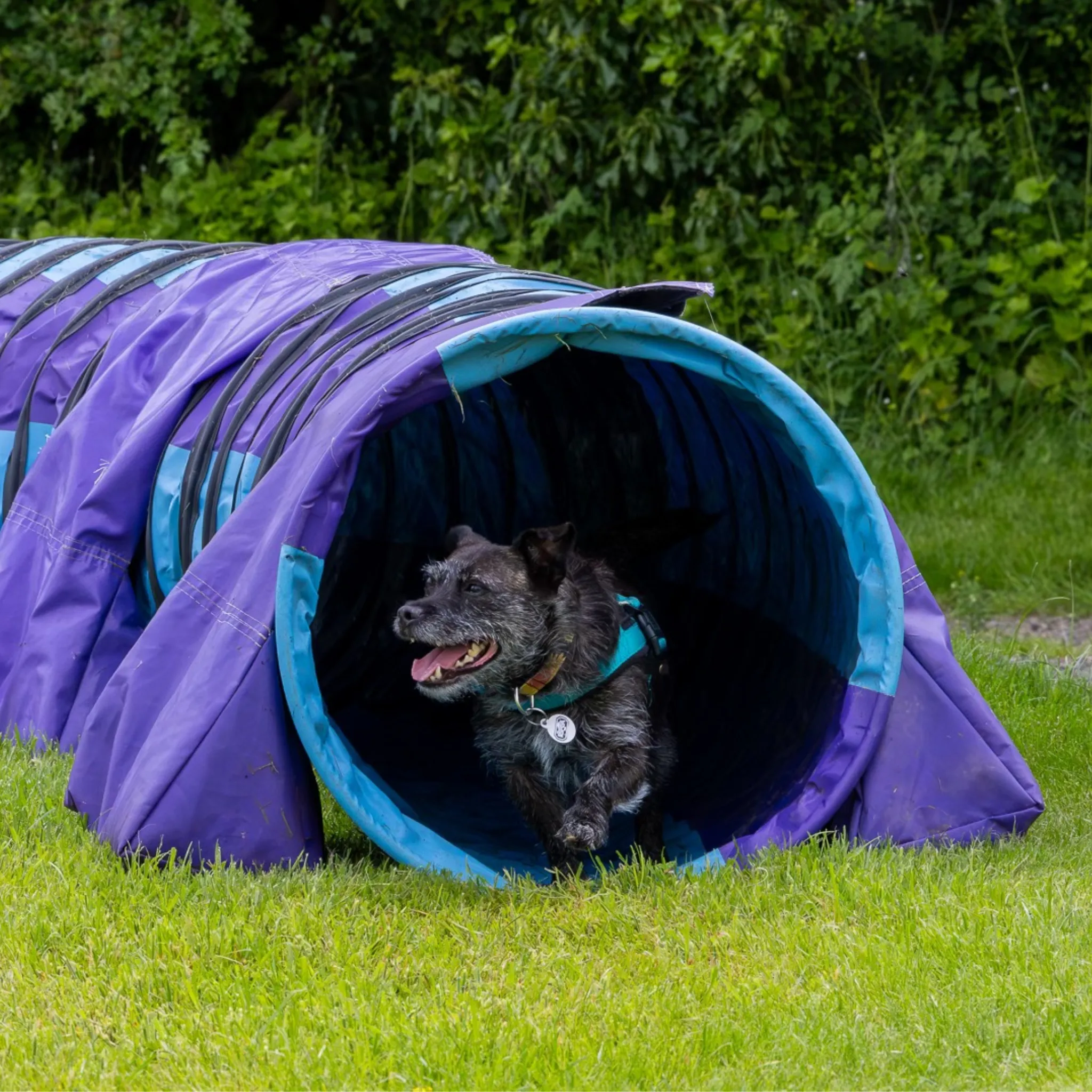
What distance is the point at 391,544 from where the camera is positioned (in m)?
6.04

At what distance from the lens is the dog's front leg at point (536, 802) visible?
446 centimetres

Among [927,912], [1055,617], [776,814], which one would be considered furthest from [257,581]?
[1055,617]

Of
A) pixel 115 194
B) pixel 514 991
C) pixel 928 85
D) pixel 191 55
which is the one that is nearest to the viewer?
pixel 514 991

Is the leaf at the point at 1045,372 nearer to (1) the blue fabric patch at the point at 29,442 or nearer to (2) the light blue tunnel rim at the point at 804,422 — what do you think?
(2) the light blue tunnel rim at the point at 804,422

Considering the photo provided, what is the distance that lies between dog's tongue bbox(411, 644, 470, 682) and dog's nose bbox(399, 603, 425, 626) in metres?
0.17

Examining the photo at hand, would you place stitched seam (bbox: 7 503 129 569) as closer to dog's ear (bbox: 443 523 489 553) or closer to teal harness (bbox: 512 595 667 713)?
dog's ear (bbox: 443 523 489 553)

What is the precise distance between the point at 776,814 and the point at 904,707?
0.45m

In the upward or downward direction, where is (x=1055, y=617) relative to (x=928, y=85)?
downward

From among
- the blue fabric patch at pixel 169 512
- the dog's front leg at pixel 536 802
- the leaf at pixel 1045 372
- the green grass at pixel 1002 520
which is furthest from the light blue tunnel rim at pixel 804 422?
the leaf at pixel 1045 372

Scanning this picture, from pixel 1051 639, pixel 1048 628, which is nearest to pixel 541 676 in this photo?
pixel 1051 639

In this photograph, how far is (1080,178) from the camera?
9.40 meters

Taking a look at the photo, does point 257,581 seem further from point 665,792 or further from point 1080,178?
point 1080,178

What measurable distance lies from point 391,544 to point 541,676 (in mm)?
1644

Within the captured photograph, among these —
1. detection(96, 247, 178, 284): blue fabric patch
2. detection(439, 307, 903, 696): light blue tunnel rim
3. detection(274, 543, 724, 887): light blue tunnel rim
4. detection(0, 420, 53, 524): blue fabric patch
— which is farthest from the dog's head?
detection(96, 247, 178, 284): blue fabric patch
